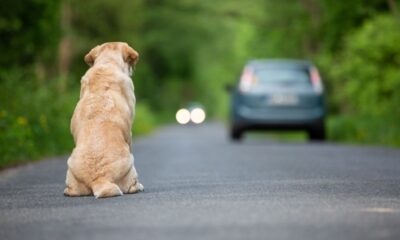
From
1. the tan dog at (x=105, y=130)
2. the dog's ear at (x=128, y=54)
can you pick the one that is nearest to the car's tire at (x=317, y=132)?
the dog's ear at (x=128, y=54)

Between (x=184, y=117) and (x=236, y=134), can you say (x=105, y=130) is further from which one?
(x=184, y=117)

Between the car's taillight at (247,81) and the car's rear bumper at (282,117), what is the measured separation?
0.43 meters

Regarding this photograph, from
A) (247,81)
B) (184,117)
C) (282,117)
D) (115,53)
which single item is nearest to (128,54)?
(115,53)

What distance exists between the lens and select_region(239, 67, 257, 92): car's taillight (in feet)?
72.8

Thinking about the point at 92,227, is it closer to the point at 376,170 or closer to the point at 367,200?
the point at 367,200

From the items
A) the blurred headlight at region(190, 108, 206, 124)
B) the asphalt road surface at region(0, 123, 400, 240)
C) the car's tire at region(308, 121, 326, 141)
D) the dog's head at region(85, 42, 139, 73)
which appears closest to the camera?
the asphalt road surface at region(0, 123, 400, 240)

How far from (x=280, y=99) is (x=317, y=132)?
1281 millimetres

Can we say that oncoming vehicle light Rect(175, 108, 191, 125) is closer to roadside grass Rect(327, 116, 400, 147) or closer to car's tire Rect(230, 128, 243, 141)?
roadside grass Rect(327, 116, 400, 147)

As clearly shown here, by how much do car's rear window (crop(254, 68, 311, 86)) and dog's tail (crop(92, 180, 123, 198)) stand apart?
1348 centimetres

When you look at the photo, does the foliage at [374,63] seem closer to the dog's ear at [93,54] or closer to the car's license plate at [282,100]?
the car's license plate at [282,100]

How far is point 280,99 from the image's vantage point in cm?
2194

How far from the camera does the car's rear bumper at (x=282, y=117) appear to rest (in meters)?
21.9

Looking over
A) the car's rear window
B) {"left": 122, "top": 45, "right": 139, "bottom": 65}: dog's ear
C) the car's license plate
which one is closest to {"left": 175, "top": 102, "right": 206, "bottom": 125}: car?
the car's rear window

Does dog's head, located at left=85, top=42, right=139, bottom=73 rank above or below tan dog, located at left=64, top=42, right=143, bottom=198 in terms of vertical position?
above
